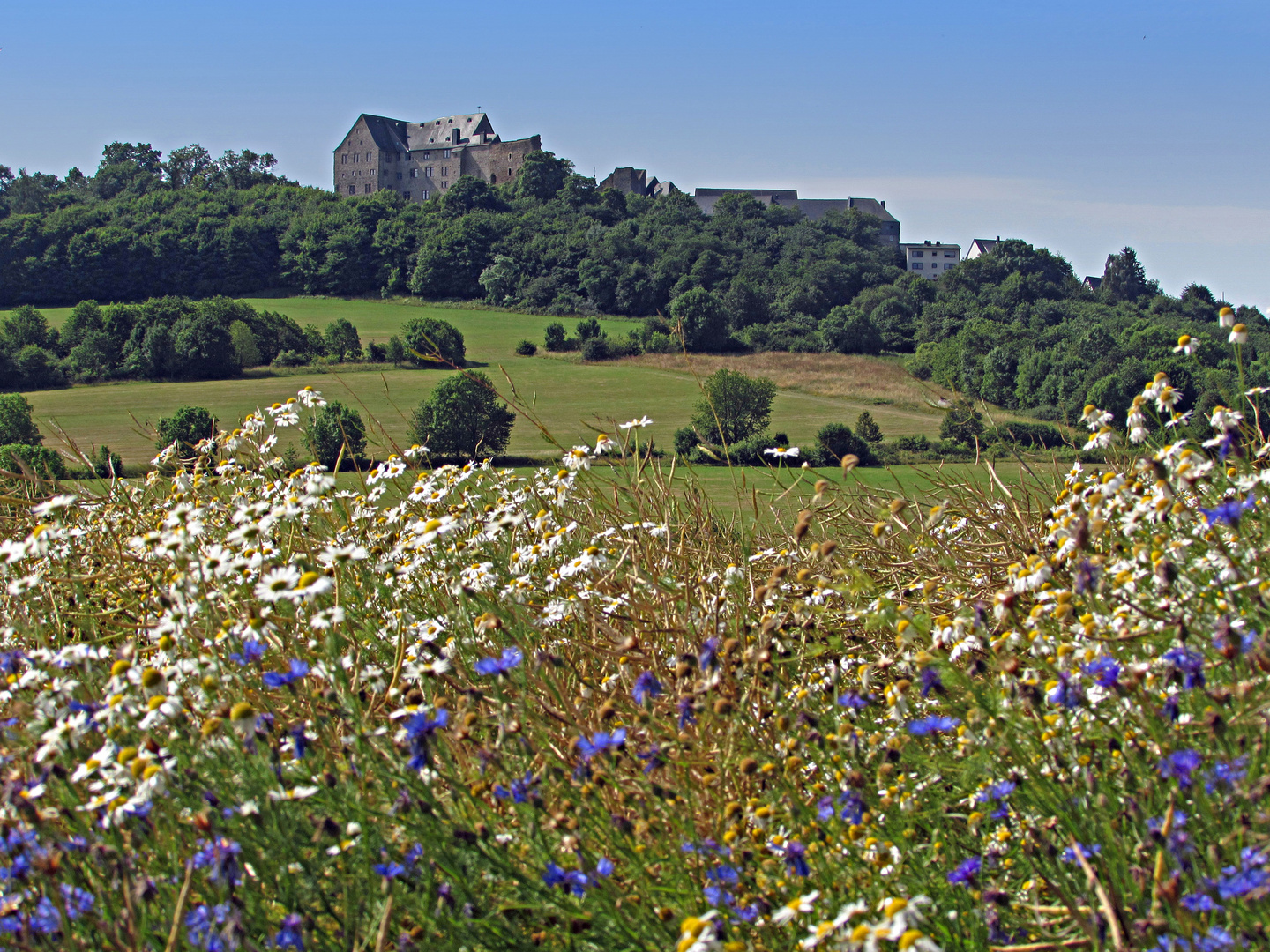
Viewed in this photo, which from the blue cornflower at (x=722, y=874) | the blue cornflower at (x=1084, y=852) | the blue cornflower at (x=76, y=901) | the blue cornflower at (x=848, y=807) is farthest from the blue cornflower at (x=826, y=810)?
the blue cornflower at (x=76, y=901)

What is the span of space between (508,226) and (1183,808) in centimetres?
10433

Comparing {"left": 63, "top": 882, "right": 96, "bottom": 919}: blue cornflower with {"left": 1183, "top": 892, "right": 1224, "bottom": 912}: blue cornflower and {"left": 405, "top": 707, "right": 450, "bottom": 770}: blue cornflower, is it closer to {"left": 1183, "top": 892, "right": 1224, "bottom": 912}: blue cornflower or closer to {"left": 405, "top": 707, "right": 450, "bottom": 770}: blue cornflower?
{"left": 405, "top": 707, "right": 450, "bottom": 770}: blue cornflower

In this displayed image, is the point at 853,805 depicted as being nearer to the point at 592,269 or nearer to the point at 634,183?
the point at 592,269

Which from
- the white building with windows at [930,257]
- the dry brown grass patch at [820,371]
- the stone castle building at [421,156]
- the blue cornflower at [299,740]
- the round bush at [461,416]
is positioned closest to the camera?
the blue cornflower at [299,740]

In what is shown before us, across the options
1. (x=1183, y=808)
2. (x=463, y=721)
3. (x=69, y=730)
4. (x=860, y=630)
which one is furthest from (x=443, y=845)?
(x=860, y=630)

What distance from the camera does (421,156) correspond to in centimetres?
12238

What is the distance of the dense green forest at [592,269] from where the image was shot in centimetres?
8175

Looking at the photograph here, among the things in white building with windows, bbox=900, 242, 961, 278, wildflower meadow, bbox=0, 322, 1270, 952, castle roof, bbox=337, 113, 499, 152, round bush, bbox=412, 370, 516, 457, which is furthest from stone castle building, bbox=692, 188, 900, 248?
wildflower meadow, bbox=0, 322, 1270, 952

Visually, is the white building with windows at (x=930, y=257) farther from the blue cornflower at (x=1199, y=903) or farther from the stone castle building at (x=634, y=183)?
the blue cornflower at (x=1199, y=903)

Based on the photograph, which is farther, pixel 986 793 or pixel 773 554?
pixel 773 554

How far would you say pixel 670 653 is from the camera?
9.48 ft

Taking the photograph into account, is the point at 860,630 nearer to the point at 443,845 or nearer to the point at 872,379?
the point at 443,845

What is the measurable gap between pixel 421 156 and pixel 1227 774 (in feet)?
429

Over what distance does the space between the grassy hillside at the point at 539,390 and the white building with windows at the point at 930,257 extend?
55.0 metres
